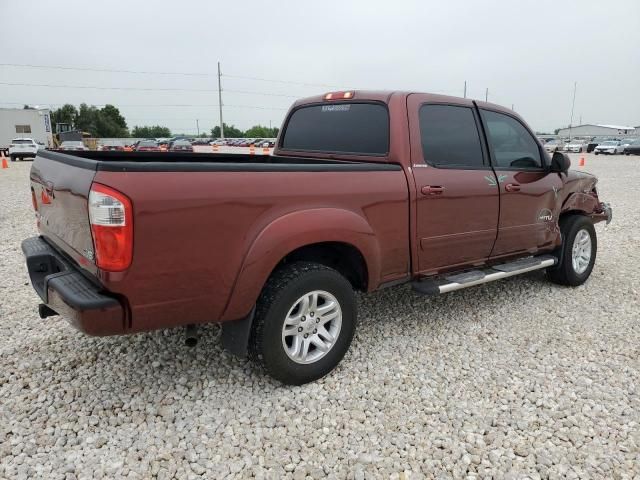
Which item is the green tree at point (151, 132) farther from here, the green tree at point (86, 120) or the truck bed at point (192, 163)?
the truck bed at point (192, 163)

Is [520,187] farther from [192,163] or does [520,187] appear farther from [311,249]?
[192,163]

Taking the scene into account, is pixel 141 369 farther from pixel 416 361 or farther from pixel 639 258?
pixel 639 258

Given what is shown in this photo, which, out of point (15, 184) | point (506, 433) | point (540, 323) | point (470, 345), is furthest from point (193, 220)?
point (15, 184)

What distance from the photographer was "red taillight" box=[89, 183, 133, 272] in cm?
224

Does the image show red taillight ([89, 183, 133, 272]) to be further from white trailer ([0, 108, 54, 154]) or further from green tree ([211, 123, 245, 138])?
green tree ([211, 123, 245, 138])

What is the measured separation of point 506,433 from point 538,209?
2446 millimetres

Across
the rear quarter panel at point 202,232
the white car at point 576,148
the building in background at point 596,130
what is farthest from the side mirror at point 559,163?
the building in background at point 596,130

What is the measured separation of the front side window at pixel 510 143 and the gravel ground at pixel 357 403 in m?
1.36

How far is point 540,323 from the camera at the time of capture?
415 cm

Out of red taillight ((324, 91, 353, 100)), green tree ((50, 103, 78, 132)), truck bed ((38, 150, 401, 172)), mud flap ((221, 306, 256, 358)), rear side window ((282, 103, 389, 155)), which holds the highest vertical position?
green tree ((50, 103, 78, 132))

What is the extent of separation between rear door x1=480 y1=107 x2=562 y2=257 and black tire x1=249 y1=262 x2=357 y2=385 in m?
1.81

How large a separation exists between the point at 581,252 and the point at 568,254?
374 mm

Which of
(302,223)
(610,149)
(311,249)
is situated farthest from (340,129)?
(610,149)

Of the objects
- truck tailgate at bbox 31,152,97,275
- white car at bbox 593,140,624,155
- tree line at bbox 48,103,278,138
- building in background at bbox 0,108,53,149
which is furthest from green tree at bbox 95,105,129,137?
truck tailgate at bbox 31,152,97,275
